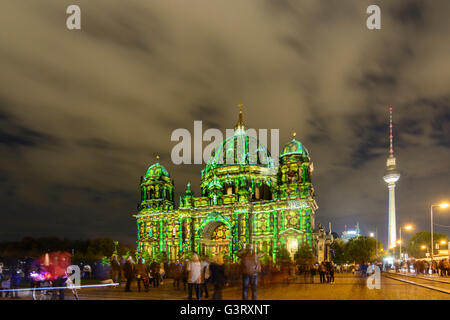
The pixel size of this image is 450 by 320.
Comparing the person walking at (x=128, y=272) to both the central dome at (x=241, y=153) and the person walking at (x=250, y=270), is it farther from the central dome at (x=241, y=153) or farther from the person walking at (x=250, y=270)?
the central dome at (x=241, y=153)

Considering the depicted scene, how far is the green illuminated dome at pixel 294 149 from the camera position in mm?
81850

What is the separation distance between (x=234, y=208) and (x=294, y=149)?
16261 millimetres

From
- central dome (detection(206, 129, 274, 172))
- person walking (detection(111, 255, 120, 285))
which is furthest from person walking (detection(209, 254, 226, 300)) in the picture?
central dome (detection(206, 129, 274, 172))

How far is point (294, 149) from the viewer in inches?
3243

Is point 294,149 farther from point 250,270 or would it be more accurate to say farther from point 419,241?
point 250,270

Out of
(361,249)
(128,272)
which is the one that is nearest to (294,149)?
(361,249)

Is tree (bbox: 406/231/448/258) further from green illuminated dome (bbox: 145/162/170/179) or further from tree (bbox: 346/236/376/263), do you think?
green illuminated dome (bbox: 145/162/170/179)

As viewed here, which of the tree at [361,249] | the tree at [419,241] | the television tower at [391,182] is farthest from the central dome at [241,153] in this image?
the television tower at [391,182]

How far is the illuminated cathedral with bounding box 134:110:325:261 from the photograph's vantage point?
75.1 metres

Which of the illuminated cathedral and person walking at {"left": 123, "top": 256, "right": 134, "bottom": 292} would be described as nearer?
person walking at {"left": 123, "top": 256, "right": 134, "bottom": 292}
